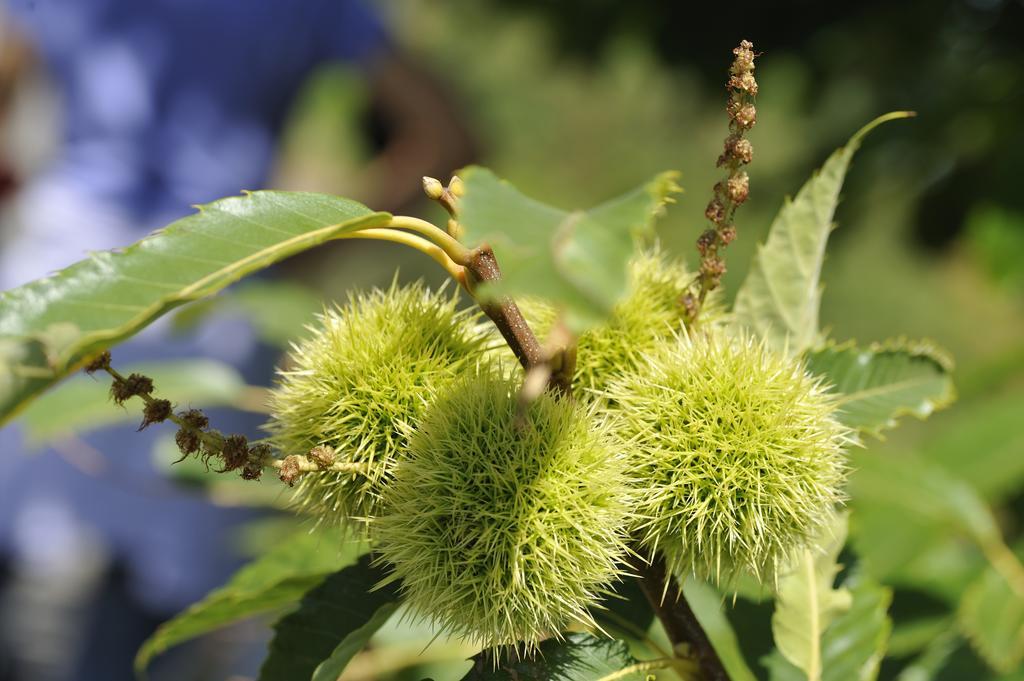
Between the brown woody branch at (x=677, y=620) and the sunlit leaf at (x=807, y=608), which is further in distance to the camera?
the sunlit leaf at (x=807, y=608)

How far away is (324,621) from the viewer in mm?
944

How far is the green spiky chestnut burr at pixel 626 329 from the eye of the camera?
2.81 ft

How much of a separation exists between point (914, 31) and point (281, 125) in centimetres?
277

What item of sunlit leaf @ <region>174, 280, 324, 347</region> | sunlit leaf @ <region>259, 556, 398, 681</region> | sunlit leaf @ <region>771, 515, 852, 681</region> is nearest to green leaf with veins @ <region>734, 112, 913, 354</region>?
sunlit leaf @ <region>771, 515, 852, 681</region>

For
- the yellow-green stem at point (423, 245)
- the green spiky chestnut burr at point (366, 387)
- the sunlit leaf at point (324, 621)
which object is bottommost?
the sunlit leaf at point (324, 621)

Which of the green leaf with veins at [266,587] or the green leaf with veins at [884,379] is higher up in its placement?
the green leaf with veins at [884,379]

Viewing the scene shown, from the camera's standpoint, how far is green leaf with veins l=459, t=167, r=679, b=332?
0.49 meters

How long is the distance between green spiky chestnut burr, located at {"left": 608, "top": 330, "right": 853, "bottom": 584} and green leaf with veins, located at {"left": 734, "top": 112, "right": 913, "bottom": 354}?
146 mm

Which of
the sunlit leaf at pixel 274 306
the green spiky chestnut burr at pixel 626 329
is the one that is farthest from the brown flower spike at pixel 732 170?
the sunlit leaf at pixel 274 306

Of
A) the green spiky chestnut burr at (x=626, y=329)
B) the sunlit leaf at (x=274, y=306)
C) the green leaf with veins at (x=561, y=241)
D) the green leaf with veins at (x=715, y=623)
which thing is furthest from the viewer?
the sunlit leaf at (x=274, y=306)

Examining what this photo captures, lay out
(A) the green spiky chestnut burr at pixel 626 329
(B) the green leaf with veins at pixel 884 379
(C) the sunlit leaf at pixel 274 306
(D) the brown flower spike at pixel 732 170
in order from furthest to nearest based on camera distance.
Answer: (C) the sunlit leaf at pixel 274 306 → (B) the green leaf with veins at pixel 884 379 → (A) the green spiky chestnut burr at pixel 626 329 → (D) the brown flower spike at pixel 732 170

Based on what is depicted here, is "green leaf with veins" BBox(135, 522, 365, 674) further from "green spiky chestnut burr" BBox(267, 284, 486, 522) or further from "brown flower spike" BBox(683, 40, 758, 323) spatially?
"brown flower spike" BBox(683, 40, 758, 323)

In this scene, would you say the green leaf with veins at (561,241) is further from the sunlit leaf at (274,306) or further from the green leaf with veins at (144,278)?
the sunlit leaf at (274,306)

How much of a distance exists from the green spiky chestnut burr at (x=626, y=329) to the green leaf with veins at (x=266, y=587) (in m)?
0.30
